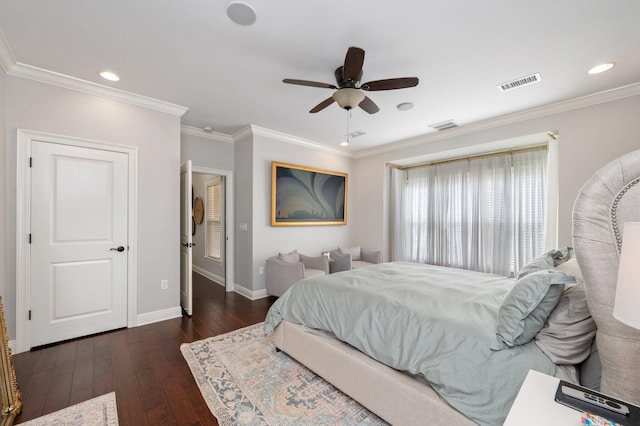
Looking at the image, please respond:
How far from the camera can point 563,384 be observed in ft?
3.41

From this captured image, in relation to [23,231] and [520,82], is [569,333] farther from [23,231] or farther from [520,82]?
[23,231]

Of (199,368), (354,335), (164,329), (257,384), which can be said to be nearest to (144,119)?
(164,329)

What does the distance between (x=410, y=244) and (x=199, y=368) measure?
13.5ft

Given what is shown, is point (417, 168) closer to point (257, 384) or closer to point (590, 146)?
point (590, 146)

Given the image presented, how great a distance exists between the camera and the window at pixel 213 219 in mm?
5434

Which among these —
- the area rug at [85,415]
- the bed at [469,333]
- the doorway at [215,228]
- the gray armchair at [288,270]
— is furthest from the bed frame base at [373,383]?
the doorway at [215,228]

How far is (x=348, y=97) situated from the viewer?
89.4 inches

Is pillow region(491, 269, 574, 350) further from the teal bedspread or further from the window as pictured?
the window

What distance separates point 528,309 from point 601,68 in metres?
2.67

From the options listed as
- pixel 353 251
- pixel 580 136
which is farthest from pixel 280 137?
pixel 580 136

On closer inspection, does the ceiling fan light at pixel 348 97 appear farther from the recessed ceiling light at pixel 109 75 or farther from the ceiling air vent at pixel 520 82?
the recessed ceiling light at pixel 109 75

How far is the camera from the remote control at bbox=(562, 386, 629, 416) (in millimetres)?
905

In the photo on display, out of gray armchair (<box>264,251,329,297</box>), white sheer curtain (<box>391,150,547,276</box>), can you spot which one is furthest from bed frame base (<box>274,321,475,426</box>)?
white sheer curtain (<box>391,150,547,276</box>)

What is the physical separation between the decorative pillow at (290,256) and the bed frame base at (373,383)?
1861 millimetres
